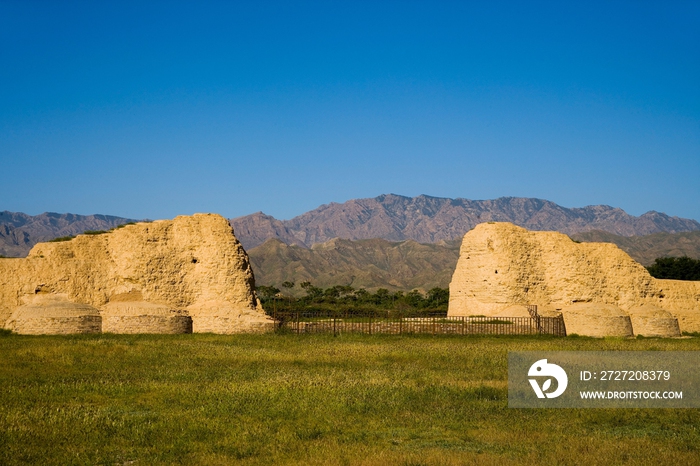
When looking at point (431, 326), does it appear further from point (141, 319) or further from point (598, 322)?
point (141, 319)

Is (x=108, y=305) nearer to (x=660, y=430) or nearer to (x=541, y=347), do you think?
(x=541, y=347)

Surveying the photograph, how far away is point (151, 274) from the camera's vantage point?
38.7m

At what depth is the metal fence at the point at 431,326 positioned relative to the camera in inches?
1492

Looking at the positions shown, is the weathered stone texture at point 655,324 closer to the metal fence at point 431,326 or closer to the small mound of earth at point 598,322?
the small mound of earth at point 598,322

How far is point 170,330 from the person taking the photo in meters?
36.3

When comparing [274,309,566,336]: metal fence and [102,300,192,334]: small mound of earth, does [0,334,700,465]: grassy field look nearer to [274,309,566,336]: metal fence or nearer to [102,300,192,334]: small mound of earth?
[102,300,192,334]: small mound of earth

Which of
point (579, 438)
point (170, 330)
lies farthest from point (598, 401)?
point (170, 330)

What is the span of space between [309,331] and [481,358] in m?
13.5

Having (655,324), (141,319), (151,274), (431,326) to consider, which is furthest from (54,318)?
(655,324)

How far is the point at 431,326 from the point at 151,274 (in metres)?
15.4

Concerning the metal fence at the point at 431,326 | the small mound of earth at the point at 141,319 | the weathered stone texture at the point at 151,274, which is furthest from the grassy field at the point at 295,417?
the metal fence at the point at 431,326

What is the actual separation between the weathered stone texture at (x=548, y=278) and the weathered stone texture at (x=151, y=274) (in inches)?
548

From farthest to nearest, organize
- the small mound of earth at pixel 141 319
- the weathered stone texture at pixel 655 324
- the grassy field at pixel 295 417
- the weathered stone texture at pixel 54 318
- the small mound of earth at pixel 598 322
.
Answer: the weathered stone texture at pixel 655 324 < the small mound of earth at pixel 598 322 < the small mound of earth at pixel 141 319 < the weathered stone texture at pixel 54 318 < the grassy field at pixel 295 417

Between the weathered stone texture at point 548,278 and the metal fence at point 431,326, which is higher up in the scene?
the weathered stone texture at point 548,278
